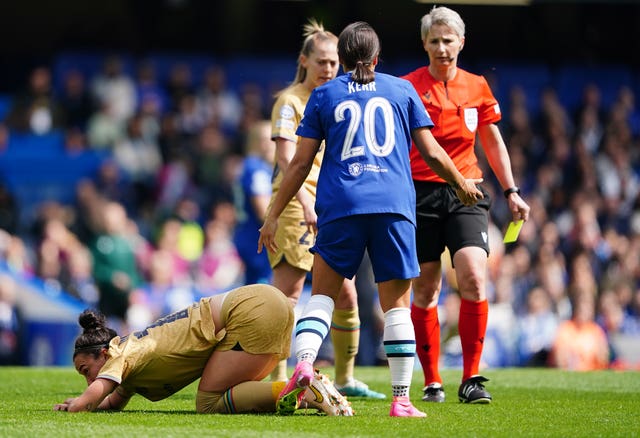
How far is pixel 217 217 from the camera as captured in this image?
49.0ft

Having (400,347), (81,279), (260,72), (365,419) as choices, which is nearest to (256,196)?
(400,347)

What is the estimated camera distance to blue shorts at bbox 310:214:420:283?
564 cm

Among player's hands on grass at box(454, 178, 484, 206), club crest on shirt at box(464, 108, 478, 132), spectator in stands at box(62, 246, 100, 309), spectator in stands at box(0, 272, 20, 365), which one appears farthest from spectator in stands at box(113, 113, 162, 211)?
player's hands on grass at box(454, 178, 484, 206)

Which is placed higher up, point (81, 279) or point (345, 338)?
point (345, 338)

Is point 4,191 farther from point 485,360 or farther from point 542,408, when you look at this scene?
point 542,408

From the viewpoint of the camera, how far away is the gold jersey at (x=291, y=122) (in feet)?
23.4

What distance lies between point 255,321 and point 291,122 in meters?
1.76

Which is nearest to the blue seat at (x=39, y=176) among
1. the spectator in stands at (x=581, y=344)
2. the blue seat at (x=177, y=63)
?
the blue seat at (x=177, y=63)

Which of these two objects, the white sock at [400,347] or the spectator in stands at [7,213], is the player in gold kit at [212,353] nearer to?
the white sock at [400,347]

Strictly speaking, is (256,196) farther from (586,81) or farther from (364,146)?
(586,81)

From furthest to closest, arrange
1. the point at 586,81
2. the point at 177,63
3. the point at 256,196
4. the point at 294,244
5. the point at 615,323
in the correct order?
the point at 586,81 → the point at 177,63 → the point at 615,323 → the point at 256,196 → the point at 294,244

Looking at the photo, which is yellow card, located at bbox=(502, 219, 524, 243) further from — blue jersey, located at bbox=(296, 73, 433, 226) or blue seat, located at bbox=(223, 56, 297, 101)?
blue seat, located at bbox=(223, 56, 297, 101)

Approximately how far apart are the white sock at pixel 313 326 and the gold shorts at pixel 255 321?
7.6 inches

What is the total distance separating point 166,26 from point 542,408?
14954mm
